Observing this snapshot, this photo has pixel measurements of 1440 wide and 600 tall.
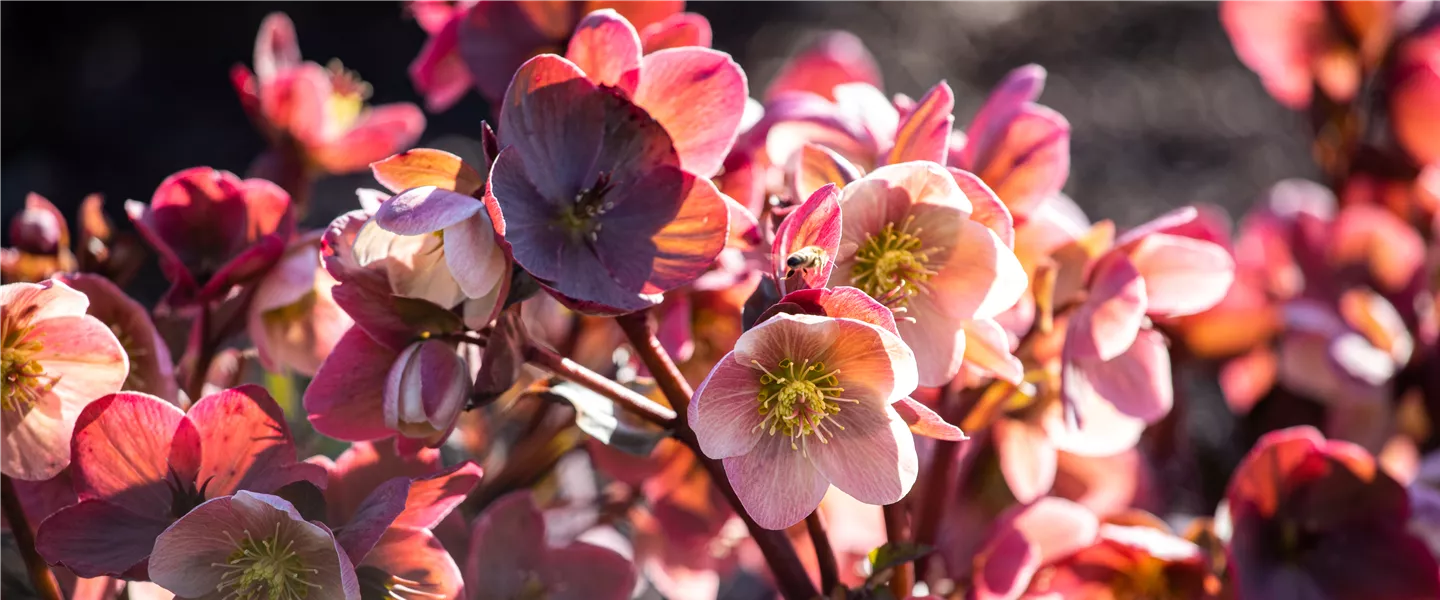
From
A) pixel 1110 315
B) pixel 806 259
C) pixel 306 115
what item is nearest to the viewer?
pixel 806 259

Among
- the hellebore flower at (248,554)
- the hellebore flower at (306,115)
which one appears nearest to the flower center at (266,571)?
the hellebore flower at (248,554)

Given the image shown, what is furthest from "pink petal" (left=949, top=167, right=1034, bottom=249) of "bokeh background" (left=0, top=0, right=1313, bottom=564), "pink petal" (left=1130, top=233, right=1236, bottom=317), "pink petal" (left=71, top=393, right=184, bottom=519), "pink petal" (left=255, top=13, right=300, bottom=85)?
"bokeh background" (left=0, top=0, right=1313, bottom=564)

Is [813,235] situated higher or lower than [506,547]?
higher

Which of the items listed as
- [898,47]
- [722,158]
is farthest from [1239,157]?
[722,158]

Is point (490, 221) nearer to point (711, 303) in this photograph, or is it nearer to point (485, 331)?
point (485, 331)

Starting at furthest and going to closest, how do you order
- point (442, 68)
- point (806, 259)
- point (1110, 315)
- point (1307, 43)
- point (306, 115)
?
point (1307, 43), point (306, 115), point (442, 68), point (1110, 315), point (806, 259)

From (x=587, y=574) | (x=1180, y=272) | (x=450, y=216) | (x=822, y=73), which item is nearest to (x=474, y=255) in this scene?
(x=450, y=216)

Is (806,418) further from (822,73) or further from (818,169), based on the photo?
(822,73)
